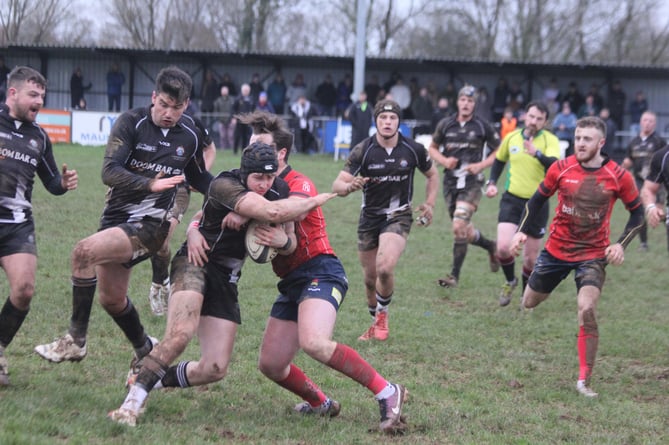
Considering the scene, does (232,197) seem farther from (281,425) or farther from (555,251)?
(555,251)

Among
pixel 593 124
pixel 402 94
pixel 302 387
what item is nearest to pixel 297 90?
pixel 402 94

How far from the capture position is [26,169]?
5.91m

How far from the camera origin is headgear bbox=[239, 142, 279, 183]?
201 inches

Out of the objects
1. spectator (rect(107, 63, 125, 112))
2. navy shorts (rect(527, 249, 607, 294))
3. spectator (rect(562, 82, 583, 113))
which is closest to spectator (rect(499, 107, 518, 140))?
spectator (rect(562, 82, 583, 113))

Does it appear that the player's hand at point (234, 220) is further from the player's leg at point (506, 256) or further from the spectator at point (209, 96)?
the spectator at point (209, 96)

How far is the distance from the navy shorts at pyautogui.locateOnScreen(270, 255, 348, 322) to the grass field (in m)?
0.72

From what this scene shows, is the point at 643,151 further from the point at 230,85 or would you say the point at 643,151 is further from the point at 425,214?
the point at 230,85

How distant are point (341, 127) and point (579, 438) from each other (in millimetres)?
20493

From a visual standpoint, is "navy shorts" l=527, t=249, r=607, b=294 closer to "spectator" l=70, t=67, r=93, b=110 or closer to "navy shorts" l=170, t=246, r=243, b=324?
"navy shorts" l=170, t=246, r=243, b=324

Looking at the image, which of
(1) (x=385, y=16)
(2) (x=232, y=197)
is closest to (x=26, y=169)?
(2) (x=232, y=197)

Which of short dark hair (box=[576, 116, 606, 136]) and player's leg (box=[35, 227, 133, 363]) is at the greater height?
short dark hair (box=[576, 116, 606, 136])

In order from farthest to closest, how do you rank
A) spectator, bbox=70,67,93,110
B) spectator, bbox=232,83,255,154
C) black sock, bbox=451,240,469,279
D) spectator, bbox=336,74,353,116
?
spectator, bbox=70,67,93,110, spectator, bbox=336,74,353,116, spectator, bbox=232,83,255,154, black sock, bbox=451,240,469,279

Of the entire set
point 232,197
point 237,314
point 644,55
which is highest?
point 644,55

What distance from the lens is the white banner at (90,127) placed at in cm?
2456
